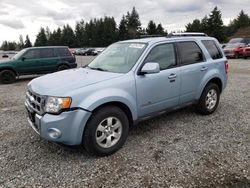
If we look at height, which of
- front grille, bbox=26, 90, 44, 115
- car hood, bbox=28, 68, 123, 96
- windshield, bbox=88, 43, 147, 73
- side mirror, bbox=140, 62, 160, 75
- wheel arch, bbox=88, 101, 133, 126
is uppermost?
windshield, bbox=88, 43, 147, 73

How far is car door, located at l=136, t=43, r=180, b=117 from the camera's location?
12.8 ft

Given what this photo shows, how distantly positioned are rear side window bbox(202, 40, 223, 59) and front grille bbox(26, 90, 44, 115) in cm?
367

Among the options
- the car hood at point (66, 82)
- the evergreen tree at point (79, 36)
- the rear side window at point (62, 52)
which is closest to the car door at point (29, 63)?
the rear side window at point (62, 52)

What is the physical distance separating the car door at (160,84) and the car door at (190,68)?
0.18m

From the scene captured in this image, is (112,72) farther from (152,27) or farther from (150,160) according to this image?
(152,27)

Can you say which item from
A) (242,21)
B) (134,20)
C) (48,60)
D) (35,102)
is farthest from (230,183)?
(134,20)

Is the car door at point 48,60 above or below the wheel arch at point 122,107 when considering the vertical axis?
above

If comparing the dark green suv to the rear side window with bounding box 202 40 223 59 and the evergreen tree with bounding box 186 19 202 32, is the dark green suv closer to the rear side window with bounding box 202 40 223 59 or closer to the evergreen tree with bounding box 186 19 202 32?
the rear side window with bounding box 202 40 223 59

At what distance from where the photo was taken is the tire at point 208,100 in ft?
16.8

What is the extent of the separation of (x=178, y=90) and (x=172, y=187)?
6.79 feet

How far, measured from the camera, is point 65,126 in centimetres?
315

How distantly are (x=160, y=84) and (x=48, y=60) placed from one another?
346 inches

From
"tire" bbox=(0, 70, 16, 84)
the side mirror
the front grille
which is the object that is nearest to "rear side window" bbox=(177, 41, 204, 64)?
the side mirror

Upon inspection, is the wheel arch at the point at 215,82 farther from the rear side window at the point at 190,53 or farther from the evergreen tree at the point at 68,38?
the evergreen tree at the point at 68,38
